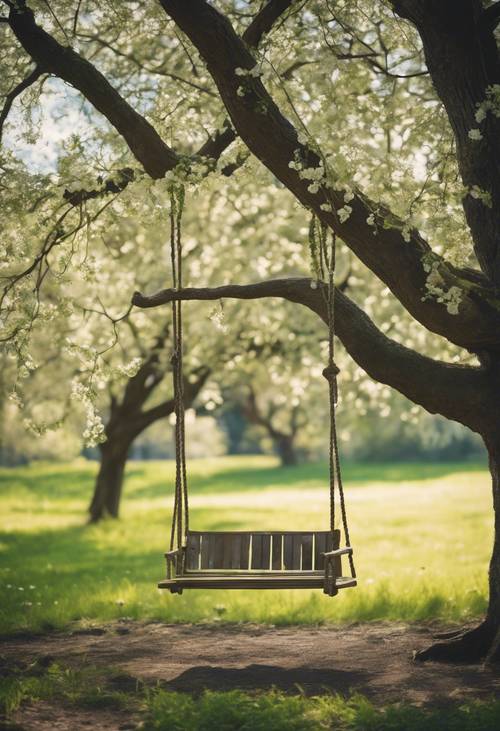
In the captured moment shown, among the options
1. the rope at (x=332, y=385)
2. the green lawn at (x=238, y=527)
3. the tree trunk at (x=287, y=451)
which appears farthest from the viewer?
the tree trunk at (x=287, y=451)

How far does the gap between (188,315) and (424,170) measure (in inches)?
356

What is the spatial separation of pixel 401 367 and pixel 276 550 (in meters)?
2.10

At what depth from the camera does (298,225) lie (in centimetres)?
1634

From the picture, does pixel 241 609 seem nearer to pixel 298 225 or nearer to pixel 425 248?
pixel 425 248

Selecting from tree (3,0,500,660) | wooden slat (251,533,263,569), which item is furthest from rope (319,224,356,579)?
wooden slat (251,533,263,569)

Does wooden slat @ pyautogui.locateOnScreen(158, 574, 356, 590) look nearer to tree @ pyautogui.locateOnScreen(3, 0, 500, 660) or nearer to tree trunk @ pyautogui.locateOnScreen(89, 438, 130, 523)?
tree @ pyautogui.locateOnScreen(3, 0, 500, 660)

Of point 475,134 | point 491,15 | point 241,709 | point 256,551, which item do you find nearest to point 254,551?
point 256,551

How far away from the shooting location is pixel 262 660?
7414 mm

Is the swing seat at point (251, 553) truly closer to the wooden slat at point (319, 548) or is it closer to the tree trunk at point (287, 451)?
the wooden slat at point (319, 548)

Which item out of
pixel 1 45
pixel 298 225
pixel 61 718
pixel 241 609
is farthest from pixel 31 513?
pixel 61 718

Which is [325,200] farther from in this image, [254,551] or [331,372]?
[254,551]

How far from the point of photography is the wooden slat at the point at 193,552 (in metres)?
8.01

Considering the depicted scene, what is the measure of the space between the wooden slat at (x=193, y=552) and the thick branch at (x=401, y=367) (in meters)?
2.18

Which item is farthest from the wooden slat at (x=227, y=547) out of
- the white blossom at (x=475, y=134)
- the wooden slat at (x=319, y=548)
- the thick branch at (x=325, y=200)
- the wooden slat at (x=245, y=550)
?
the white blossom at (x=475, y=134)
